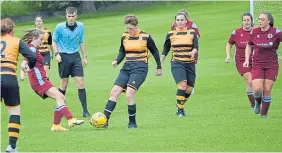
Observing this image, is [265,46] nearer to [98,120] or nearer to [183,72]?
[183,72]

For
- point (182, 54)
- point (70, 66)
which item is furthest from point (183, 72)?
point (70, 66)

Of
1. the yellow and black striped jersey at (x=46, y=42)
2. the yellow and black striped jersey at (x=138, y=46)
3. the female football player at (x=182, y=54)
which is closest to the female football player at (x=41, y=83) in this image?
the yellow and black striped jersey at (x=138, y=46)


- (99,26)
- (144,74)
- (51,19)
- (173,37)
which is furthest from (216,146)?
(51,19)

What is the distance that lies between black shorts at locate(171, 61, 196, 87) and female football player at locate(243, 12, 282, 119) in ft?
4.19

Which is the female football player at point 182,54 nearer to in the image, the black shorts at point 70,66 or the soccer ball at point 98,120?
the black shorts at point 70,66

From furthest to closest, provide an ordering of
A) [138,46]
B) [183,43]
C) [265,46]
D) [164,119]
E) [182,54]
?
[182,54] < [183,43] < [164,119] < [265,46] < [138,46]

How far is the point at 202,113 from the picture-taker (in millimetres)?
15984

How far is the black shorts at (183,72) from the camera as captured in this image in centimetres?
1545

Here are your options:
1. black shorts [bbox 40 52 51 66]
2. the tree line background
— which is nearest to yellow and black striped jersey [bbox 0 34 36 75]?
black shorts [bbox 40 52 51 66]

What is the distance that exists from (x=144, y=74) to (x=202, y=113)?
2.44 meters

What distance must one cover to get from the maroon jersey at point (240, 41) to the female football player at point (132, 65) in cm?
272

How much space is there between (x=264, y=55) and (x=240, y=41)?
161 centimetres

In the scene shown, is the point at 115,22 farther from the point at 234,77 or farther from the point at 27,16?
the point at 234,77

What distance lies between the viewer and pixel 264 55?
14641 mm
